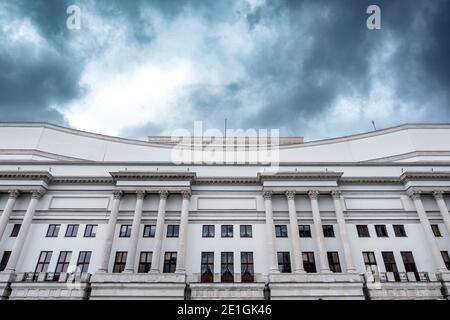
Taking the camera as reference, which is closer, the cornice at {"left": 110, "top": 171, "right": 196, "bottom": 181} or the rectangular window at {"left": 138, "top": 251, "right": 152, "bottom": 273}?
the rectangular window at {"left": 138, "top": 251, "right": 152, "bottom": 273}

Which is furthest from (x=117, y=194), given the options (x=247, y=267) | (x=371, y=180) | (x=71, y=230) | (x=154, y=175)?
(x=371, y=180)

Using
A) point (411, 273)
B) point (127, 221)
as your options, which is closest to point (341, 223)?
point (411, 273)

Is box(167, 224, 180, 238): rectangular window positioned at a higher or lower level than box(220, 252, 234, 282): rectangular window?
higher

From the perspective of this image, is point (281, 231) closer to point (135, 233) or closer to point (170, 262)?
point (170, 262)

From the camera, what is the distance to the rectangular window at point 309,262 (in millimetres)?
29952

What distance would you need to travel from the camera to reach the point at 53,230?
1259 inches

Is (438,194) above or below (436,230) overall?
above

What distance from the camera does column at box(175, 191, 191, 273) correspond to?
29000 mm

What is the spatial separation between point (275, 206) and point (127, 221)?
16.3 m

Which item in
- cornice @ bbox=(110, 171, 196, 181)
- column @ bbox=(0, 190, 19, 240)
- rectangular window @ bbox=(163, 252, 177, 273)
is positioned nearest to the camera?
rectangular window @ bbox=(163, 252, 177, 273)

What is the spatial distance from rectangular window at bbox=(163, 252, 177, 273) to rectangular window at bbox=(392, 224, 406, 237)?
23303 mm

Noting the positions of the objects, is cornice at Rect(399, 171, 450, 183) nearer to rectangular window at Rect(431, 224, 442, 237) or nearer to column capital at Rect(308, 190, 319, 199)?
rectangular window at Rect(431, 224, 442, 237)

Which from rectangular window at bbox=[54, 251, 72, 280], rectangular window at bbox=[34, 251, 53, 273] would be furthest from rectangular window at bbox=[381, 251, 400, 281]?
rectangular window at bbox=[34, 251, 53, 273]

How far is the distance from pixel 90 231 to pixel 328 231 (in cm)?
2533
